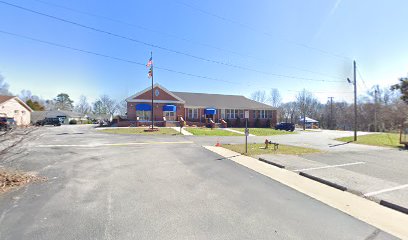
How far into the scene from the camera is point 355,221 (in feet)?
14.9

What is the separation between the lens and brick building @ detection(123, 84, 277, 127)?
34.2 m

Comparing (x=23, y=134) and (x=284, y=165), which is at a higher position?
(x=23, y=134)

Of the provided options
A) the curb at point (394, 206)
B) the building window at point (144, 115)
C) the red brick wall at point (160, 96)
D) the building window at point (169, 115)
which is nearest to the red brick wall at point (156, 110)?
the building window at point (169, 115)

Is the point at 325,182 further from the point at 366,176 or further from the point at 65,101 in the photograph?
the point at 65,101

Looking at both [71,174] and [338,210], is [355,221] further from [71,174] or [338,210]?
[71,174]

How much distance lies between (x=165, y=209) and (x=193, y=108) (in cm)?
3408

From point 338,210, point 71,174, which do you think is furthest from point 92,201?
point 338,210

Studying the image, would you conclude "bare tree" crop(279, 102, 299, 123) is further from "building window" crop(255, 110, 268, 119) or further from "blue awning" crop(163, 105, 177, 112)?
"blue awning" crop(163, 105, 177, 112)

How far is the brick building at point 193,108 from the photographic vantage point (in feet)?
112

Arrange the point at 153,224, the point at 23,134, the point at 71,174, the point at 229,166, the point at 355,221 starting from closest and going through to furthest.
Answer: the point at 153,224 < the point at 355,221 < the point at 23,134 < the point at 71,174 < the point at 229,166

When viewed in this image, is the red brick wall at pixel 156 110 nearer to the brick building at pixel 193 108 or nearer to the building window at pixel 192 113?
the brick building at pixel 193 108

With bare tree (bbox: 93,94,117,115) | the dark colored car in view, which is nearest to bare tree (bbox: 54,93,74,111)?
bare tree (bbox: 93,94,117,115)

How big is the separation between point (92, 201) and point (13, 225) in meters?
1.45

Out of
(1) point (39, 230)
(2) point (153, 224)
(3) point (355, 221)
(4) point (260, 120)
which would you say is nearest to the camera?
(1) point (39, 230)
